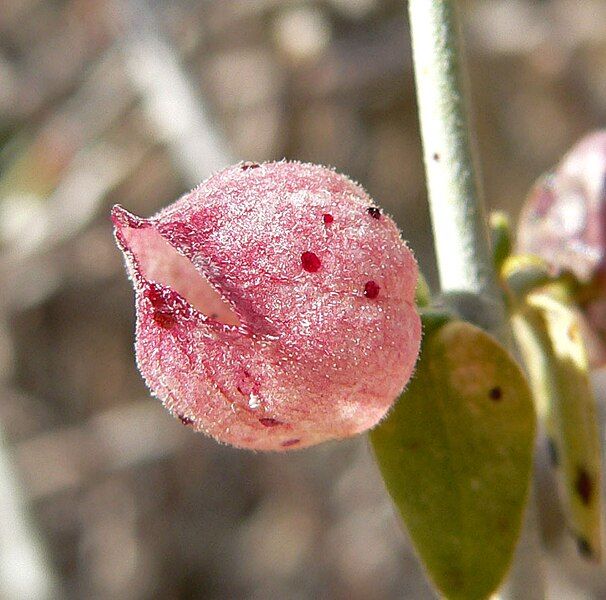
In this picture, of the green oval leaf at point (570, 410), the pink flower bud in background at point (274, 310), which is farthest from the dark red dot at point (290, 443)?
the green oval leaf at point (570, 410)

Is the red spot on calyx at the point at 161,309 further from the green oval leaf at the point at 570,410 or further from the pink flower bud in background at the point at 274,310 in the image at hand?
the green oval leaf at the point at 570,410

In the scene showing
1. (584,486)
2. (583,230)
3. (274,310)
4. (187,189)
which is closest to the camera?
(274,310)

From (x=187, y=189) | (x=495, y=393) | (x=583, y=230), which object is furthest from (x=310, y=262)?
(x=187, y=189)

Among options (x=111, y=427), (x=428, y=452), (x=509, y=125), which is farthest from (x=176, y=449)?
(x=428, y=452)

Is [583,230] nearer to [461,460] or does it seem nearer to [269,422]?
[461,460]

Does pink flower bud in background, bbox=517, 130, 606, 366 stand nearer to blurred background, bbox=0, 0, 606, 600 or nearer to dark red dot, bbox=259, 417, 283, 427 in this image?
dark red dot, bbox=259, 417, 283, 427

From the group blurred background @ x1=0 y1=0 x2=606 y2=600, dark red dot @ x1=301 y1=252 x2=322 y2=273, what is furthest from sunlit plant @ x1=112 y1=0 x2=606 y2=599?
blurred background @ x1=0 y1=0 x2=606 y2=600

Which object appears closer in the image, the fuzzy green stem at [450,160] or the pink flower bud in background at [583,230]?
the fuzzy green stem at [450,160]
